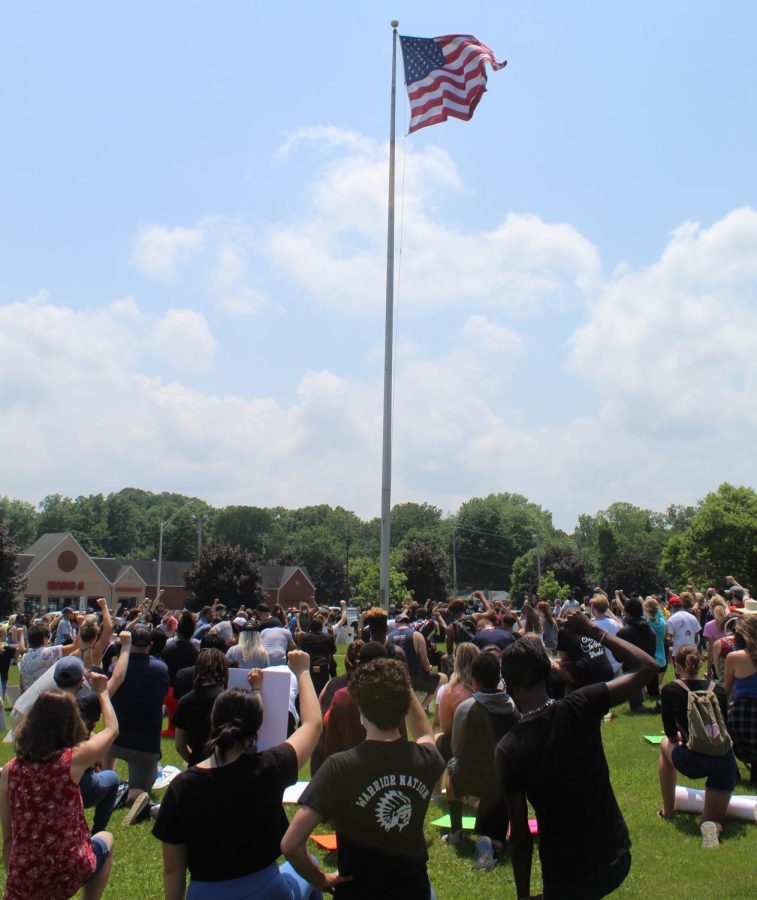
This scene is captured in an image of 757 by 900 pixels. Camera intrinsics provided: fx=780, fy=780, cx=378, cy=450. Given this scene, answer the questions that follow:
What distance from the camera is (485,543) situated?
10806 cm

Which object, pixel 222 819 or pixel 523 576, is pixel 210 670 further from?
pixel 523 576

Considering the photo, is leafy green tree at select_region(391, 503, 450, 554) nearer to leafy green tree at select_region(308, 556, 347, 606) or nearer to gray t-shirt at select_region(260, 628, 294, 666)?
leafy green tree at select_region(308, 556, 347, 606)

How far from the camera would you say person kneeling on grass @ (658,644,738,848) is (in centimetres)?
666

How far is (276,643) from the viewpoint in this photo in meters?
11.5

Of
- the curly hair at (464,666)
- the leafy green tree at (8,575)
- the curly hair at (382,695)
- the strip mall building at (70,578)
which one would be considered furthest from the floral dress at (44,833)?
the strip mall building at (70,578)

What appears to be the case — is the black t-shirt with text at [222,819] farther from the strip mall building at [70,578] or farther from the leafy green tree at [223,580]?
the strip mall building at [70,578]

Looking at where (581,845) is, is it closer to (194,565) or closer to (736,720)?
(736,720)

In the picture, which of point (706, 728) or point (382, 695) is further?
point (706, 728)

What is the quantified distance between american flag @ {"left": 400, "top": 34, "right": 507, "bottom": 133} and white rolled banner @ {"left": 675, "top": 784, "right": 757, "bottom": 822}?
1348 cm

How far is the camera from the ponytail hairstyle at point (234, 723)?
3516 millimetres

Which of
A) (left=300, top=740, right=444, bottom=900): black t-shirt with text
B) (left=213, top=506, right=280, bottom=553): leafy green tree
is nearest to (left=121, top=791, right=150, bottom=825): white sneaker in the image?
(left=300, top=740, right=444, bottom=900): black t-shirt with text

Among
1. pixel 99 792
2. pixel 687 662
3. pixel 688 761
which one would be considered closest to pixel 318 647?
pixel 687 662

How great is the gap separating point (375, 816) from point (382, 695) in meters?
0.48

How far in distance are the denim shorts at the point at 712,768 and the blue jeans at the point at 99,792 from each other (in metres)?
4.71
